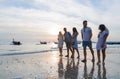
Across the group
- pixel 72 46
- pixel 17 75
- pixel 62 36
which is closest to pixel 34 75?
pixel 17 75

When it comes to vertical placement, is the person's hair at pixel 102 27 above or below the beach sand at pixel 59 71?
above

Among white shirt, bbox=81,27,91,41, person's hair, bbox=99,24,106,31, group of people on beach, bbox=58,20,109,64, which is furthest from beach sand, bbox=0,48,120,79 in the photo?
white shirt, bbox=81,27,91,41

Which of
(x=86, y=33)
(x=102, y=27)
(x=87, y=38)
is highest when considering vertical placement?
(x=102, y=27)

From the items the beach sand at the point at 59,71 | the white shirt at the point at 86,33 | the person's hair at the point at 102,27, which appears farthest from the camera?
the white shirt at the point at 86,33

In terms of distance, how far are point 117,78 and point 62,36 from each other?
1378 centimetres

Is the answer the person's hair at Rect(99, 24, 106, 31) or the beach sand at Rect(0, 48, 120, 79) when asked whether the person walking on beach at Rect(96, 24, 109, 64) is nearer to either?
the person's hair at Rect(99, 24, 106, 31)

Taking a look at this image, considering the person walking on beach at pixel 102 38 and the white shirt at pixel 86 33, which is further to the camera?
the white shirt at pixel 86 33

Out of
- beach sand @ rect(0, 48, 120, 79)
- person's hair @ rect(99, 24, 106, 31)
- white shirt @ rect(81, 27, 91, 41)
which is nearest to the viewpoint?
beach sand @ rect(0, 48, 120, 79)

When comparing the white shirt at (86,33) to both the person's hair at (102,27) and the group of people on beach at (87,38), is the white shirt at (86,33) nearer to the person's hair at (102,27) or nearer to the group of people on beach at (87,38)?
the group of people on beach at (87,38)

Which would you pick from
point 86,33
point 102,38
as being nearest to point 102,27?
point 102,38

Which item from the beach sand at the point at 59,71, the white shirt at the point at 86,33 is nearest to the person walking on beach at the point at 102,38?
the beach sand at the point at 59,71

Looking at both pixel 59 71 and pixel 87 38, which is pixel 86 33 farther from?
pixel 59 71

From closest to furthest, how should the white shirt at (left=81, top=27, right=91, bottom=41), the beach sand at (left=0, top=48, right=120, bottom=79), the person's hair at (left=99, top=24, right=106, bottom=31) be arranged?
1. the beach sand at (left=0, top=48, right=120, bottom=79)
2. the person's hair at (left=99, top=24, right=106, bottom=31)
3. the white shirt at (left=81, top=27, right=91, bottom=41)

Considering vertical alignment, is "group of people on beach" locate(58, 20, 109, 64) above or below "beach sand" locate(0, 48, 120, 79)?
above
